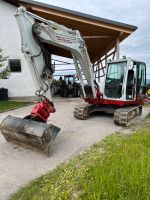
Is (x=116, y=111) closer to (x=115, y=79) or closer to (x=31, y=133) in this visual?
(x=115, y=79)

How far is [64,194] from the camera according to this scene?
12.7ft

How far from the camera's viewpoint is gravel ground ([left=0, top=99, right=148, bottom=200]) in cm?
480

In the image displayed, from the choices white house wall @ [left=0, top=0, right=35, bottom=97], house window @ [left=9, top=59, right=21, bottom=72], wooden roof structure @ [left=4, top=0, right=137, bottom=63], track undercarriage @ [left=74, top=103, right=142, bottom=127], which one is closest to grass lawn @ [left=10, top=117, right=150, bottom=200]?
track undercarriage @ [left=74, top=103, right=142, bottom=127]

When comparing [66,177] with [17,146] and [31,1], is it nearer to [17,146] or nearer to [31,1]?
[17,146]

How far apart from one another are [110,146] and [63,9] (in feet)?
28.7

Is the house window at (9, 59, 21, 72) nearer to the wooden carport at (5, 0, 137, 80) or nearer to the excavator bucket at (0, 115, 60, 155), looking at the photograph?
the wooden carport at (5, 0, 137, 80)

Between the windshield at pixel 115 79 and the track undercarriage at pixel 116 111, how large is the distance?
594mm

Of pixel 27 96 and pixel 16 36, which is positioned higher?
pixel 16 36

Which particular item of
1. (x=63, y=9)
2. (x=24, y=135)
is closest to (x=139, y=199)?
(x=24, y=135)

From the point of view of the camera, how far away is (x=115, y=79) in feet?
31.7

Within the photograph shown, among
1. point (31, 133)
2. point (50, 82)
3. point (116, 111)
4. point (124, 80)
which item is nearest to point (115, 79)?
point (124, 80)

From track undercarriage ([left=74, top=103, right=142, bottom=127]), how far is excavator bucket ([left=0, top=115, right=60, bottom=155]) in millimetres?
3081

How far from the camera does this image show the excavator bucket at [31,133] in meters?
5.71

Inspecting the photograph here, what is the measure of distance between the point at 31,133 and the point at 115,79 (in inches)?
188
